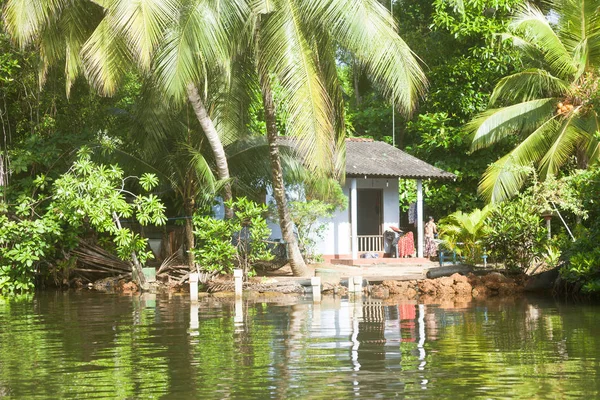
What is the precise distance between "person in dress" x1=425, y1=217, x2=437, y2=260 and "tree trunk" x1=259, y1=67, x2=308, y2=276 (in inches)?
264

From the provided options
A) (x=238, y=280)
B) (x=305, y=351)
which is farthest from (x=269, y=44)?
(x=305, y=351)

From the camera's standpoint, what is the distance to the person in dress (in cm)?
2819

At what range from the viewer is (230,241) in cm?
2161

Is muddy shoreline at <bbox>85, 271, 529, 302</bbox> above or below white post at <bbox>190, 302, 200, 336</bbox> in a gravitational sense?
above

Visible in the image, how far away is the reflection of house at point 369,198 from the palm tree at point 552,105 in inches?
94.6

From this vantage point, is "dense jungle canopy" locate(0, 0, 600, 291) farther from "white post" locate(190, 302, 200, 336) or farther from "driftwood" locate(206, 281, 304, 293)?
"white post" locate(190, 302, 200, 336)

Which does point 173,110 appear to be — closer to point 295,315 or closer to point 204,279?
point 204,279

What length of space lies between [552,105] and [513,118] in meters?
1.11

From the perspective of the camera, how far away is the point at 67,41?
21.2 meters

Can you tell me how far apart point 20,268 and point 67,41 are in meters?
5.30

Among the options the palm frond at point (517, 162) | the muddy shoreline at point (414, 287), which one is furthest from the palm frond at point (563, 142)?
the muddy shoreline at point (414, 287)

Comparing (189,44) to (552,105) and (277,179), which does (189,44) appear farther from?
(552,105)

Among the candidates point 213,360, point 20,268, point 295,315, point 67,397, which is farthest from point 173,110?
point 67,397

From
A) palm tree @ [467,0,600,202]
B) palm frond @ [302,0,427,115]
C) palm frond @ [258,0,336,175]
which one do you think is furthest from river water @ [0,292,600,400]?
palm tree @ [467,0,600,202]
